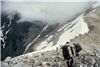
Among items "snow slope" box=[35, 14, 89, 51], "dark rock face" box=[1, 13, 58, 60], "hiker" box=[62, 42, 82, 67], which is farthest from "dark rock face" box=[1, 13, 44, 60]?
"hiker" box=[62, 42, 82, 67]

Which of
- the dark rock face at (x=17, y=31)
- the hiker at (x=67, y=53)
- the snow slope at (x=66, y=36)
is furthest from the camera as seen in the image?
the dark rock face at (x=17, y=31)

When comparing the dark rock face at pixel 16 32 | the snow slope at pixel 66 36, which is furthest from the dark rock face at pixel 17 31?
the snow slope at pixel 66 36

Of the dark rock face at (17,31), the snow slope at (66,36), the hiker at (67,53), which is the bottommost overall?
the hiker at (67,53)

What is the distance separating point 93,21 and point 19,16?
66.9m

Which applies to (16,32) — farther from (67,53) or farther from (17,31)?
(67,53)

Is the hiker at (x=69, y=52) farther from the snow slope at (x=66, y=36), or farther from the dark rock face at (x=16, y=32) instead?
the dark rock face at (x=16, y=32)

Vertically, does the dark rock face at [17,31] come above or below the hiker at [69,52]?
above

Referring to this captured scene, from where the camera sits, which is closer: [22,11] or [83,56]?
[83,56]

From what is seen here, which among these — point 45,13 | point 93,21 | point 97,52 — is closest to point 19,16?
point 45,13

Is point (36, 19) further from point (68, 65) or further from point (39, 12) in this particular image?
point (68, 65)

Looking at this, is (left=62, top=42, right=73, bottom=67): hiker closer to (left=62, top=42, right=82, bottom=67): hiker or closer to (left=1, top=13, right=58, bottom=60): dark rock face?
(left=62, top=42, right=82, bottom=67): hiker

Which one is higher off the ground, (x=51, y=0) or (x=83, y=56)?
(x=51, y=0)

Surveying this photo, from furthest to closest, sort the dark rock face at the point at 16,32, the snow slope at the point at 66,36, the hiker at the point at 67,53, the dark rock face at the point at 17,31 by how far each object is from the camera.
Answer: the dark rock face at the point at 16,32 → the dark rock face at the point at 17,31 → the snow slope at the point at 66,36 → the hiker at the point at 67,53

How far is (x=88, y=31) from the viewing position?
5141cm
